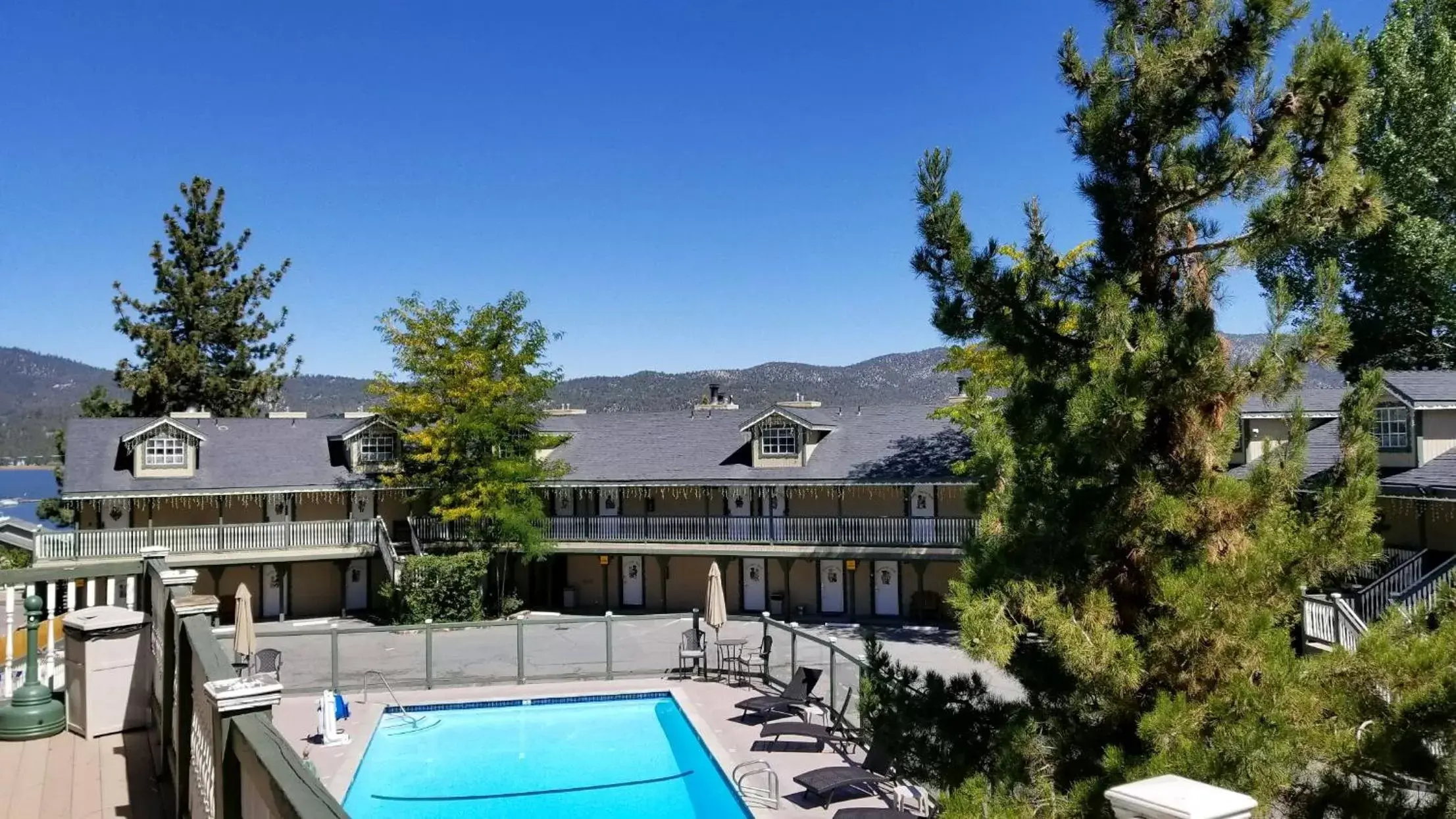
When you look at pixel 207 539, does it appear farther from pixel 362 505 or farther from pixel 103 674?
pixel 103 674

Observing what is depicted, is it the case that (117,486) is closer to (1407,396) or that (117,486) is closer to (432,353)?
(432,353)

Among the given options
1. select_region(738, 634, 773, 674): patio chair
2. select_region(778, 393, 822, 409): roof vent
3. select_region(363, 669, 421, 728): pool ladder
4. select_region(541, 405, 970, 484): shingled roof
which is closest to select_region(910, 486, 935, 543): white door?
select_region(541, 405, 970, 484): shingled roof

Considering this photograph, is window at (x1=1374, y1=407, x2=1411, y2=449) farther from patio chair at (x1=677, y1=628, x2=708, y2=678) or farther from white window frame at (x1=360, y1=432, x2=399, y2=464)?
white window frame at (x1=360, y1=432, x2=399, y2=464)

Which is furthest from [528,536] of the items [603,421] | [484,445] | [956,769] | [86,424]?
[956,769]

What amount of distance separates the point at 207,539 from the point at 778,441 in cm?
1638

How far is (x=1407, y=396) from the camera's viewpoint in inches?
803

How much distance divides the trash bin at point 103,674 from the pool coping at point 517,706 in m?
5.17

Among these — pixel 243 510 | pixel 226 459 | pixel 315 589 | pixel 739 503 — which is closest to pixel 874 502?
pixel 739 503

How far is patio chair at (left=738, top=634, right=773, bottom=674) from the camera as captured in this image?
60.3 feet

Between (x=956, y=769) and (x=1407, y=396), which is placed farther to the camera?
(x=1407, y=396)

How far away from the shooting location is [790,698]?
15945 millimetres

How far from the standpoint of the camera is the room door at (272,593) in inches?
1113

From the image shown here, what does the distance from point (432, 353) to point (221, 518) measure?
25.6ft

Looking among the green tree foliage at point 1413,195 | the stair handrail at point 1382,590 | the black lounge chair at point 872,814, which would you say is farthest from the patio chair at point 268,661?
the green tree foliage at point 1413,195
